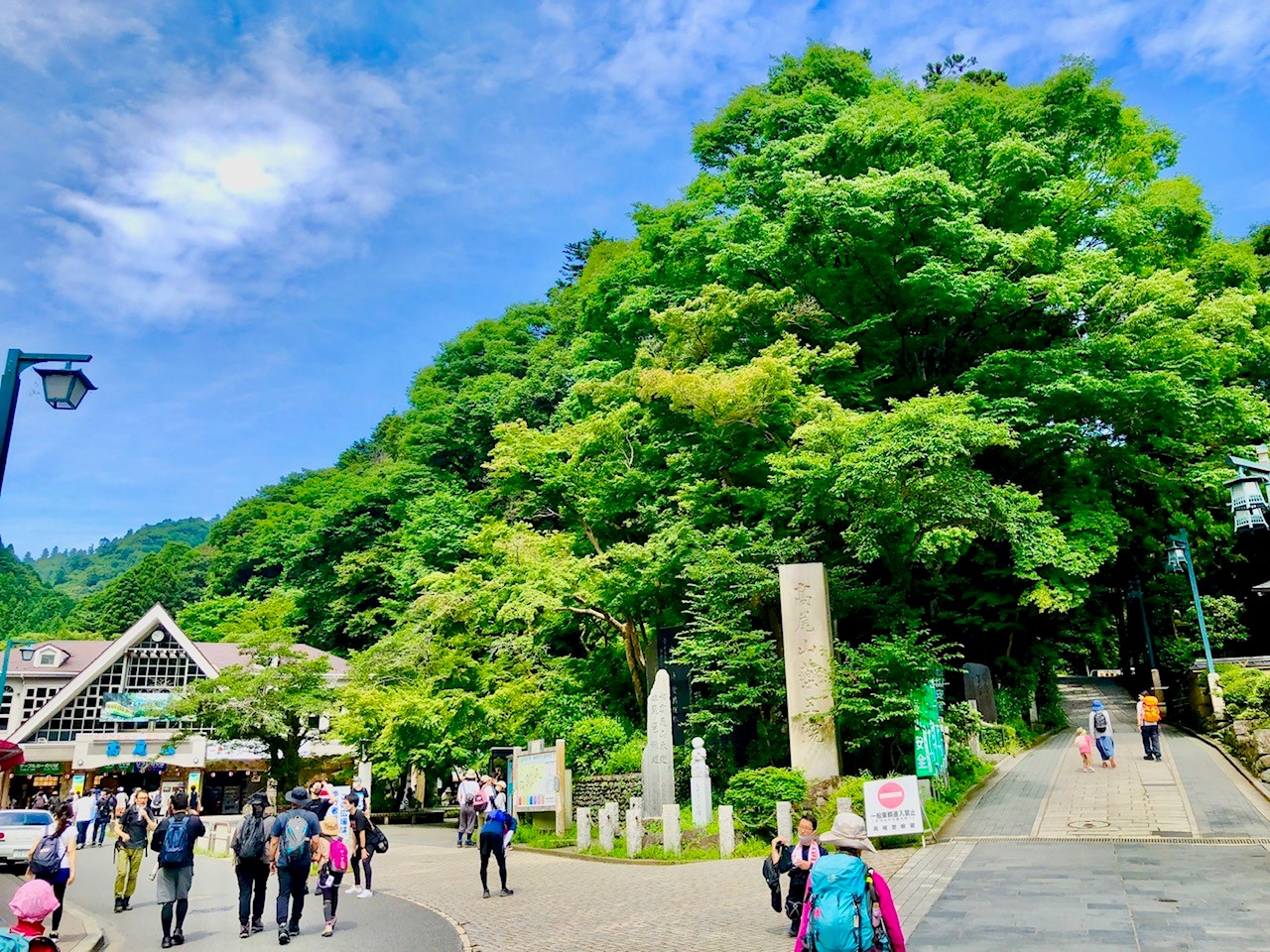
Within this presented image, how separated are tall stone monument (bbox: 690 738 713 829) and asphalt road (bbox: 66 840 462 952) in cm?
606

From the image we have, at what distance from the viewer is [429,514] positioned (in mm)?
40781

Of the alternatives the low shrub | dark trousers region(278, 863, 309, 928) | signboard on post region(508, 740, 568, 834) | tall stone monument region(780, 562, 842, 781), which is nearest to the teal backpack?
dark trousers region(278, 863, 309, 928)

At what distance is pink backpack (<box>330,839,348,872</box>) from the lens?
10.6m

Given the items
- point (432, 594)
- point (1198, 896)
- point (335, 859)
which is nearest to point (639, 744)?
point (432, 594)

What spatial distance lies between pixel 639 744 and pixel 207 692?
712 inches

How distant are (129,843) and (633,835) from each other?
8335mm

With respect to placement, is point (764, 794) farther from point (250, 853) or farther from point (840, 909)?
point (840, 909)

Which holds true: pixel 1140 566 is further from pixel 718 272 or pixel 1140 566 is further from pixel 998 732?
pixel 718 272

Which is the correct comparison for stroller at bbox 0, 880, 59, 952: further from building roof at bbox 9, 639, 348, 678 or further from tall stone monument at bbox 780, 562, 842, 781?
building roof at bbox 9, 639, 348, 678

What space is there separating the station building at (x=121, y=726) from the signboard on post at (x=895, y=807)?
31947 millimetres

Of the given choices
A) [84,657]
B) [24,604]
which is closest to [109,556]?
[24,604]

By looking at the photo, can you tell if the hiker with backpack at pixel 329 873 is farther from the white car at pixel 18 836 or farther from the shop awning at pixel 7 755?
the shop awning at pixel 7 755

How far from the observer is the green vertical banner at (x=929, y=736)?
55.1ft

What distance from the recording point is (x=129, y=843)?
13250 millimetres
